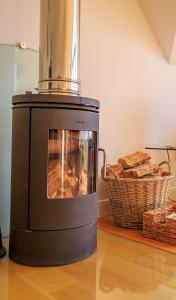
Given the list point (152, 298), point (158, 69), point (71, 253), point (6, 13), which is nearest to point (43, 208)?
point (71, 253)

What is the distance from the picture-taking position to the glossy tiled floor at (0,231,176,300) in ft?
3.78

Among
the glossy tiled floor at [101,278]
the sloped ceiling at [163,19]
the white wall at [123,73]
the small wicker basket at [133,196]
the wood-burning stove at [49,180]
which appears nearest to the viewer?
the glossy tiled floor at [101,278]

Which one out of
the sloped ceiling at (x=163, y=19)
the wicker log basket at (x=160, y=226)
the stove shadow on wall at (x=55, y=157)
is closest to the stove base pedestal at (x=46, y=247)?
the stove shadow on wall at (x=55, y=157)

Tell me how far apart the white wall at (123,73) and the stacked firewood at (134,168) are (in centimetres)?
28

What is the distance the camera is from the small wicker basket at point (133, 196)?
1.92 meters

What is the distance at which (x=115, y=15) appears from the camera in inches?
91.1

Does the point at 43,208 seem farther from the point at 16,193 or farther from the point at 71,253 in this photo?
the point at 71,253

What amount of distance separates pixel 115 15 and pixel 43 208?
1591 millimetres

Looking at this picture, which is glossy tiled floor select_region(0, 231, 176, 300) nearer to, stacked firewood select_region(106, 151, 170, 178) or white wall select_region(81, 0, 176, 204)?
stacked firewood select_region(106, 151, 170, 178)

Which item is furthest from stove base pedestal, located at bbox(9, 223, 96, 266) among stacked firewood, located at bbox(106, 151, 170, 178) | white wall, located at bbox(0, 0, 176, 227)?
white wall, located at bbox(0, 0, 176, 227)

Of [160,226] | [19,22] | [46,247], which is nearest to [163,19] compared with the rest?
[19,22]

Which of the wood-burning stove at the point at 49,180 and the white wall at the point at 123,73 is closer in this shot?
the wood-burning stove at the point at 49,180

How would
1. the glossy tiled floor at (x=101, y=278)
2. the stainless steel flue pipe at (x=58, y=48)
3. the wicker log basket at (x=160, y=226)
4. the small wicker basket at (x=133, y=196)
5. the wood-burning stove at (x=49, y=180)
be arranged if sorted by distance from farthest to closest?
the small wicker basket at (x=133, y=196) < the wicker log basket at (x=160, y=226) < the stainless steel flue pipe at (x=58, y=48) < the wood-burning stove at (x=49, y=180) < the glossy tiled floor at (x=101, y=278)

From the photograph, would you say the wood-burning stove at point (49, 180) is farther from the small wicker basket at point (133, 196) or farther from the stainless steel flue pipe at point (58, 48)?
the small wicker basket at point (133, 196)
